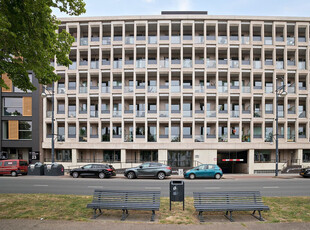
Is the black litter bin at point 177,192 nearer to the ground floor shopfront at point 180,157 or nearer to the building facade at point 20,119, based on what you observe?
the ground floor shopfront at point 180,157

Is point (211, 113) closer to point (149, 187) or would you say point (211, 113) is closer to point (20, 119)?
point (149, 187)

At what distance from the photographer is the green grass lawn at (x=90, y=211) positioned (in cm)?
672

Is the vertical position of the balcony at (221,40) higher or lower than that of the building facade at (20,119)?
higher

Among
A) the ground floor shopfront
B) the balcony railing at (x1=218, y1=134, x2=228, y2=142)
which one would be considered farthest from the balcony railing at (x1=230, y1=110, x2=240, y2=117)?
the ground floor shopfront

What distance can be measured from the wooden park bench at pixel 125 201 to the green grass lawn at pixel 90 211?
0.46 meters

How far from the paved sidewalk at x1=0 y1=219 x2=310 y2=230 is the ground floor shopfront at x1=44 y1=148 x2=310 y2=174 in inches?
775

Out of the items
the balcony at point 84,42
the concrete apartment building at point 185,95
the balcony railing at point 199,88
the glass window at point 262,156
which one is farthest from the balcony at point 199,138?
the balcony at point 84,42

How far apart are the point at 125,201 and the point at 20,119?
27121 millimetres

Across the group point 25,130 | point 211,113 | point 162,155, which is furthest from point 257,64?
point 25,130

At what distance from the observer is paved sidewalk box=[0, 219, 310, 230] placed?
590 cm

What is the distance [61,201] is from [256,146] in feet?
80.4

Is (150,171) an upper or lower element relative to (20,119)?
lower

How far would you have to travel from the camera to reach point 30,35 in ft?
24.5

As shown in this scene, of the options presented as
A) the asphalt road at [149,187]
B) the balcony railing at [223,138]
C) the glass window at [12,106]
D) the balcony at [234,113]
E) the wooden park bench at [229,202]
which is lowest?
the asphalt road at [149,187]
